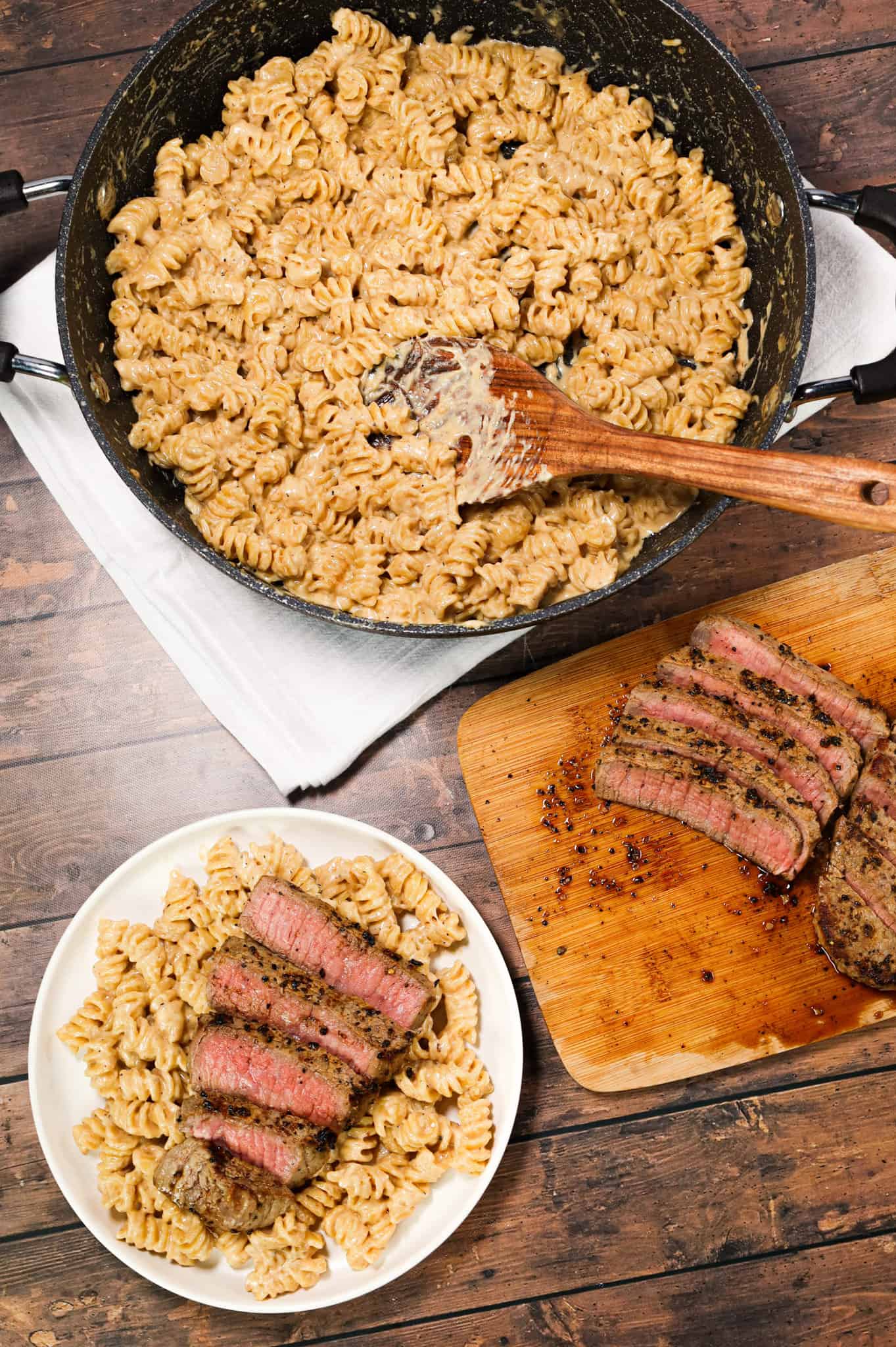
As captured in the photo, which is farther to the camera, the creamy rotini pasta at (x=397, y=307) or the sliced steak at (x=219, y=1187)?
the creamy rotini pasta at (x=397, y=307)

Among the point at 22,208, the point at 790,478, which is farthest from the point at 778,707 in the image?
the point at 22,208

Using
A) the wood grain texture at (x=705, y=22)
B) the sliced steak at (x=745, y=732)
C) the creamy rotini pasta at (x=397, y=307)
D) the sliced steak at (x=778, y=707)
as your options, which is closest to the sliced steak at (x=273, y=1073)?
the creamy rotini pasta at (x=397, y=307)

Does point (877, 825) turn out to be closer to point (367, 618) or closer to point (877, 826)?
point (877, 826)

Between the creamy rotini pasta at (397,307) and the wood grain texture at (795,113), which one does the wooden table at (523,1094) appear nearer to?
the wood grain texture at (795,113)

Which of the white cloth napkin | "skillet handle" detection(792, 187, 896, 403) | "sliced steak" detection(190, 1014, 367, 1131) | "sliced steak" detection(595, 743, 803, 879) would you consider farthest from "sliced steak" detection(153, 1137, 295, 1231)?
"skillet handle" detection(792, 187, 896, 403)

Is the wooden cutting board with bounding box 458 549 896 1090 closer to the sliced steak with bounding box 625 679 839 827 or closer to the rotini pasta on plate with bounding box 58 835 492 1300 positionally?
the sliced steak with bounding box 625 679 839 827

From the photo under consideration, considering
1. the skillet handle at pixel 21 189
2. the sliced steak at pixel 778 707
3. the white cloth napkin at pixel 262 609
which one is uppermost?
the skillet handle at pixel 21 189
